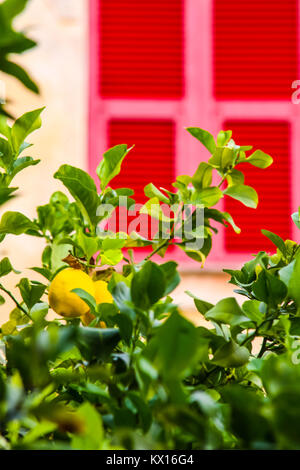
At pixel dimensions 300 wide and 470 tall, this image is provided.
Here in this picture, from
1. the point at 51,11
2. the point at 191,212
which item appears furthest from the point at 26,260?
the point at 191,212

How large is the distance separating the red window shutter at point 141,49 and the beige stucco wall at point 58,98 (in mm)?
174

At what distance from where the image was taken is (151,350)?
16.8 inches

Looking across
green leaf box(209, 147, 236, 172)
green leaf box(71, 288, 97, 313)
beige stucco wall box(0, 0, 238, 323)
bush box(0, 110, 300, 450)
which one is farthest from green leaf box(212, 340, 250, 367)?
beige stucco wall box(0, 0, 238, 323)

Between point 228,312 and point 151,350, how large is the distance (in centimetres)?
15

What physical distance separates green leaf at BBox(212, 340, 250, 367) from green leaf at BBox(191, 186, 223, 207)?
167 mm

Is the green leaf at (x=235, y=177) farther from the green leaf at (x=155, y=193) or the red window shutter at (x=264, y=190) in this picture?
the red window shutter at (x=264, y=190)

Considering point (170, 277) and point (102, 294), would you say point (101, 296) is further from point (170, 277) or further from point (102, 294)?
point (170, 277)

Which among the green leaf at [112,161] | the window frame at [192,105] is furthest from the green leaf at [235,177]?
the window frame at [192,105]

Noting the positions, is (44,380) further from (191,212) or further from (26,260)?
(26,260)

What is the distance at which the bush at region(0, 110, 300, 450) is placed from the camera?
0.37m

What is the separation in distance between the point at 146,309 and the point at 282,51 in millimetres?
3090

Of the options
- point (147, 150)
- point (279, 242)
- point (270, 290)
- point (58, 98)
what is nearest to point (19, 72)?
point (270, 290)

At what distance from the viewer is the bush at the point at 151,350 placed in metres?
0.37

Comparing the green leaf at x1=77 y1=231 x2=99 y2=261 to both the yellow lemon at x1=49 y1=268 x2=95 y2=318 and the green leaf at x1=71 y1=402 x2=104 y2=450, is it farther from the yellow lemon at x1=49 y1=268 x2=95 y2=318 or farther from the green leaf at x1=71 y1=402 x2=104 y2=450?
the green leaf at x1=71 y1=402 x2=104 y2=450
